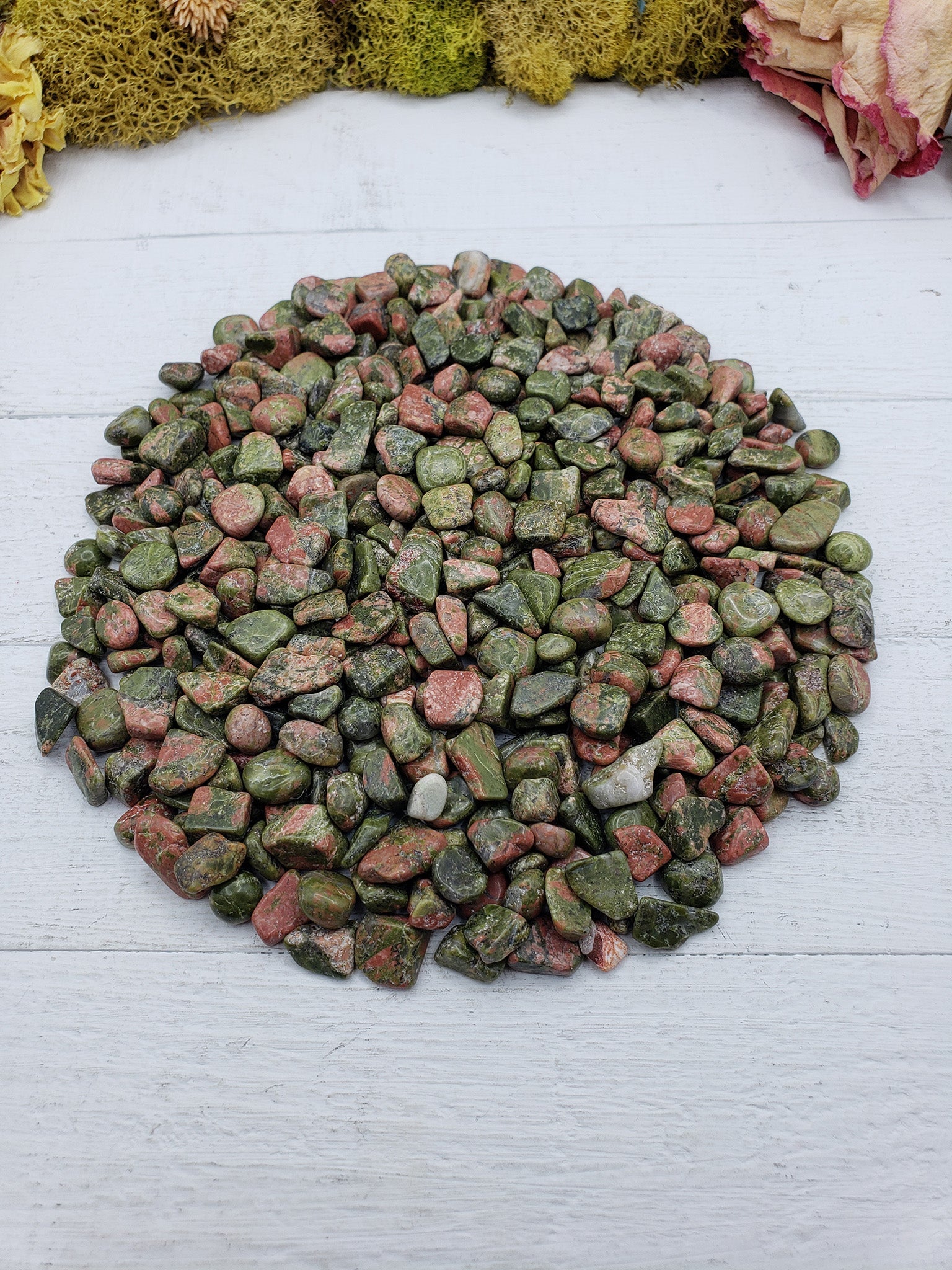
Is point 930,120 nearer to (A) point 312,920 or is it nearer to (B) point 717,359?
(B) point 717,359

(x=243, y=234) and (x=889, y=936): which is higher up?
(x=243, y=234)

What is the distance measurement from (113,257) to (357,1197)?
120cm

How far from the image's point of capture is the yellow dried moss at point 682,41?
4.25ft

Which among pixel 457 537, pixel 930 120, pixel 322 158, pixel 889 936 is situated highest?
pixel 930 120

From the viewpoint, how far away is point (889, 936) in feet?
2.59

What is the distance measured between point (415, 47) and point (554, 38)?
0.20 metres

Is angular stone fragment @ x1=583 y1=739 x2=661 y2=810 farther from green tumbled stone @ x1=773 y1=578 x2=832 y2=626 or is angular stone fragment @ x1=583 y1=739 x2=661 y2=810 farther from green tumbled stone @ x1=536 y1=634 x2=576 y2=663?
green tumbled stone @ x1=773 y1=578 x2=832 y2=626

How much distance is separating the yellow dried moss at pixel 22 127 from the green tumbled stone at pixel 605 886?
4.00 feet

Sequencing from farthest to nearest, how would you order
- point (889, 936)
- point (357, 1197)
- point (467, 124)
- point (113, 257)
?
point (467, 124)
point (113, 257)
point (889, 936)
point (357, 1197)

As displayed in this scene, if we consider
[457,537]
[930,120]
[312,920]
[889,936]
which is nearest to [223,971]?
[312,920]

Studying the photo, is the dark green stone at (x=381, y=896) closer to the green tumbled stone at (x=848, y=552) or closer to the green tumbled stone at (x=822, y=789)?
the green tumbled stone at (x=822, y=789)

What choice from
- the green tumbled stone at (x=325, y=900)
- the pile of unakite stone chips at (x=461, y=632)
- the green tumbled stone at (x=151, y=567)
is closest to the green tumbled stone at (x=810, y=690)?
the pile of unakite stone chips at (x=461, y=632)

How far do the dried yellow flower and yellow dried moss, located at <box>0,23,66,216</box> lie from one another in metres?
0.20

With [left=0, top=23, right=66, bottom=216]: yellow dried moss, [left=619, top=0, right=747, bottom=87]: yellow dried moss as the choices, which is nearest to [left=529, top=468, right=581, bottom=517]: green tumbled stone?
[left=619, top=0, right=747, bottom=87]: yellow dried moss
